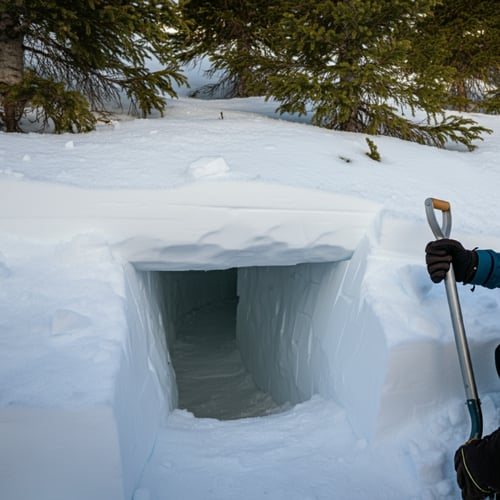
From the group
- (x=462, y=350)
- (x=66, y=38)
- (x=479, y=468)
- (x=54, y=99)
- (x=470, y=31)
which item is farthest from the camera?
(x=470, y=31)

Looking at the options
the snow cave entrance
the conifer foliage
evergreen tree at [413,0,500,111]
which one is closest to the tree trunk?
the conifer foliage

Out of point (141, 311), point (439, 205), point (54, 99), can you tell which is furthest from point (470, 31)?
point (141, 311)

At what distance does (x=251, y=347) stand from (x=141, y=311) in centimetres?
310

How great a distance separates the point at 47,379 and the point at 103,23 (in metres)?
3.87

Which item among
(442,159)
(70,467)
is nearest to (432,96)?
(442,159)

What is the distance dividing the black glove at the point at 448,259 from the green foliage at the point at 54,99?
11.7 feet

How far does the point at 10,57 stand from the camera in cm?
479

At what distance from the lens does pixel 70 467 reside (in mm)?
2041

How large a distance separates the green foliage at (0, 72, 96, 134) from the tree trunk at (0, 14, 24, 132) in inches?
7.5

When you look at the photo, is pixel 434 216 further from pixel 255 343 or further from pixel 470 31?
pixel 470 31

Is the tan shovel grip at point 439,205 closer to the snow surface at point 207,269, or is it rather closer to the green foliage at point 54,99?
the snow surface at point 207,269

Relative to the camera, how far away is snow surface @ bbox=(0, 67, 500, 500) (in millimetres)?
2102

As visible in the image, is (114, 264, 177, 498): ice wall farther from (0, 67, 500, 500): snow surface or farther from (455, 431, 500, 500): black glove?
(455, 431, 500, 500): black glove

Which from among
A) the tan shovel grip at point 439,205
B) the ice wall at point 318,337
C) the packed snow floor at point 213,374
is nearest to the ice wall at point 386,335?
the ice wall at point 318,337
